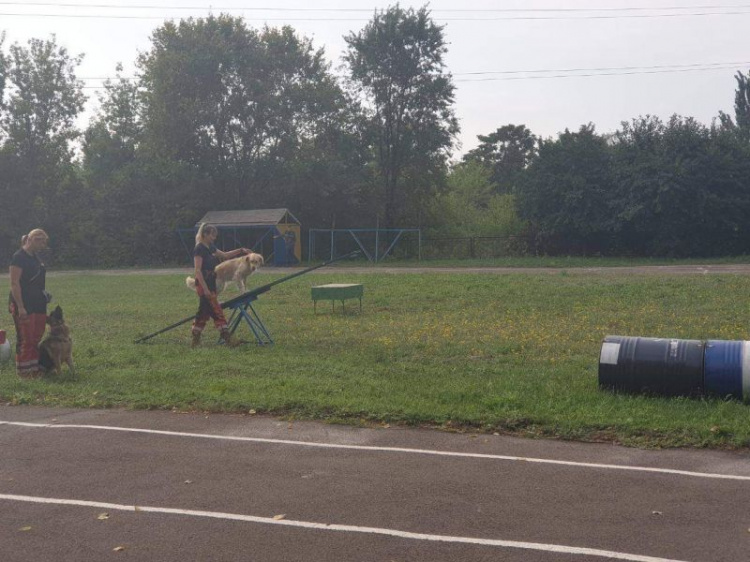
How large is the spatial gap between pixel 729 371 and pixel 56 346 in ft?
27.3

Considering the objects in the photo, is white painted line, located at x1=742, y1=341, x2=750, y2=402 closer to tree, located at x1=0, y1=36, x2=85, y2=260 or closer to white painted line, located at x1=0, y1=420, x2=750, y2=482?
white painted line, located at x1=0, y1=420, x2=750, y2=482

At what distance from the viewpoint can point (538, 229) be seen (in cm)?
4103

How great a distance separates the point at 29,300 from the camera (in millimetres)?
11414

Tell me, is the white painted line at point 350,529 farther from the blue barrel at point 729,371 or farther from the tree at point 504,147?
the tree at point 504,147

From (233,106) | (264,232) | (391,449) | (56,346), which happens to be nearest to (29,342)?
(56,346)

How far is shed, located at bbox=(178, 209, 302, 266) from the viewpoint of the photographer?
40.0 meters

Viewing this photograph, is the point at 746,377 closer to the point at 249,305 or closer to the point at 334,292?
the point at 249,305

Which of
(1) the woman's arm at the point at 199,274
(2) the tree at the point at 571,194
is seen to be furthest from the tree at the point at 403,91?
(1) the woman's arm at the point at 199,274

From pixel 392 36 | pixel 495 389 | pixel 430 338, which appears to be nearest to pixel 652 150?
pixel 392 36

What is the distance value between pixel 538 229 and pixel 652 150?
6.28m

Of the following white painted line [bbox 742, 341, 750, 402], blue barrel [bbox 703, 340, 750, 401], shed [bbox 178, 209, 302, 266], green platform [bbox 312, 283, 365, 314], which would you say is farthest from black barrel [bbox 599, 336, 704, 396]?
shed [bbox 178, 209, 302, 266]

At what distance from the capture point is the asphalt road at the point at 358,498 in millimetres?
5285

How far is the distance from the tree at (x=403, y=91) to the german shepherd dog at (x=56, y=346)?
116 ft

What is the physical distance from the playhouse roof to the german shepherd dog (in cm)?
2883
